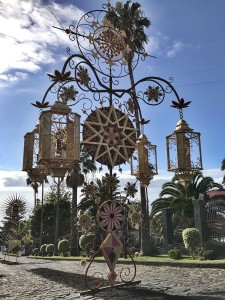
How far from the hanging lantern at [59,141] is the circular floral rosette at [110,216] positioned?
130 centimetres

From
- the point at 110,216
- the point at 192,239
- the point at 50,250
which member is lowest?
the point at 50,250

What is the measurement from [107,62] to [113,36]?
0.76 m

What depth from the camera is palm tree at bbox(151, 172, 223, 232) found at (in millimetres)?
27594

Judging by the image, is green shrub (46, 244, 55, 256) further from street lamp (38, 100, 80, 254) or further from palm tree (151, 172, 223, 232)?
street lamp (38, 100, 80, 254)

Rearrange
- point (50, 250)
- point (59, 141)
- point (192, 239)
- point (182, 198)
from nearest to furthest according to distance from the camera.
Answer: point (59, 141) → point (192, 239) → point (182, 198) → point (50, 250)

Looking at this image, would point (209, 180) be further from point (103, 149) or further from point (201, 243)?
point (103, 149)

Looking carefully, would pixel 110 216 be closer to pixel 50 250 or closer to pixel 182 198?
pixel 182 198


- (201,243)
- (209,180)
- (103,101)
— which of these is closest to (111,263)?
(103,101)

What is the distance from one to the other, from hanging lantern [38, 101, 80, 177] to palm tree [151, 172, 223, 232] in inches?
826

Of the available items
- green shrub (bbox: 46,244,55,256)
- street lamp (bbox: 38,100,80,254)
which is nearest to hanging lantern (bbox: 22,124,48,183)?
street lamp (bbox: 38,100,80,254)

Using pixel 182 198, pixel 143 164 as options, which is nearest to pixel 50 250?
pixel 182 198

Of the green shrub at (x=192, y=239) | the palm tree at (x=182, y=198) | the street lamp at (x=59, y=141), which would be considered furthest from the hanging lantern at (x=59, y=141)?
the palm tree at (x=182, y=198)

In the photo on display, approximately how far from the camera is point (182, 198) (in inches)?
1110

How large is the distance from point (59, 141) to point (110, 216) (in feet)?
6.74
